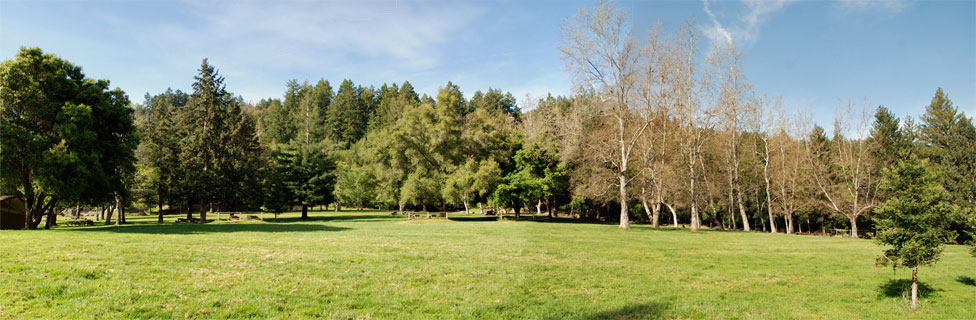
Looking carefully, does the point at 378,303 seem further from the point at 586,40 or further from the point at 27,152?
the point at 586,40

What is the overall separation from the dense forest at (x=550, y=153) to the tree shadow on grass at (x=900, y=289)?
67.5 feet

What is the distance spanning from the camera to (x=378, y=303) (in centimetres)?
771

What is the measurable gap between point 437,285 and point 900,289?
450 inches

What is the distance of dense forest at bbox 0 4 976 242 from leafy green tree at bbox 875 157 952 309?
71.2ft

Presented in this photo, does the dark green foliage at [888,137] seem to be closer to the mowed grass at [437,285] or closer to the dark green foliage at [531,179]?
the dark green foliage at [531,179]

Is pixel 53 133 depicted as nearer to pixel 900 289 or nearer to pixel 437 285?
pixel 437 285

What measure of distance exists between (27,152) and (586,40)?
32.9 m

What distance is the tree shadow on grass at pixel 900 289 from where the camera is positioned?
1066 centimetres

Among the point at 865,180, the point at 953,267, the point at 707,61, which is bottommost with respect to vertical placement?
the point at 953,267

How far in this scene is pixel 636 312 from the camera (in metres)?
8.08

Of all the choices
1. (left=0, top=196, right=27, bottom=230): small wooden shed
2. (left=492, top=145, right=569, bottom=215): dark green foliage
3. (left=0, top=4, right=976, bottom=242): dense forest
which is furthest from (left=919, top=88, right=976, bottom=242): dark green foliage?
(left=0, top=196, right=27, bottom=230): small wooden shed

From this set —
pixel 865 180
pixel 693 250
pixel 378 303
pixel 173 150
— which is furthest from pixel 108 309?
pixel 865 180

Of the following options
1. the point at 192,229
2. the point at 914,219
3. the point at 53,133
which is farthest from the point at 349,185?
the point at 914,219

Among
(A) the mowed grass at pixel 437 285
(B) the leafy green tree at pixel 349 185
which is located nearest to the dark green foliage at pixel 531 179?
(A) the mowed grass at pixel 437 285
